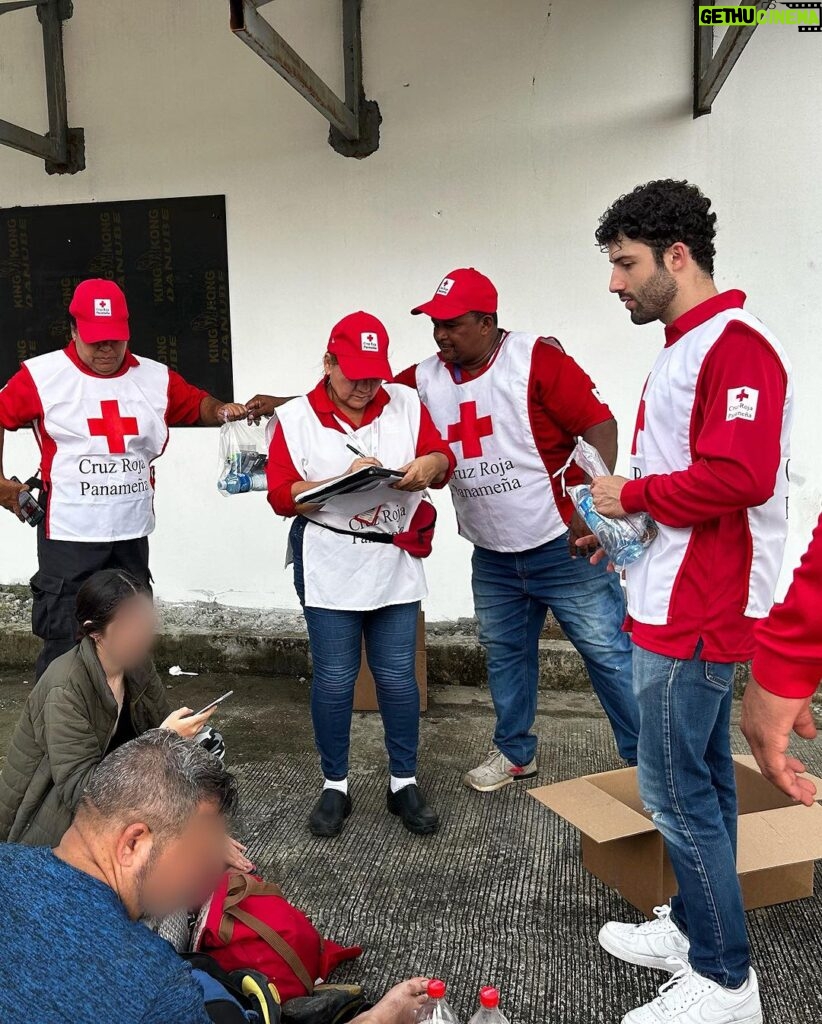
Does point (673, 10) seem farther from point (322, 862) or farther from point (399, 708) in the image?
point (322, 862)

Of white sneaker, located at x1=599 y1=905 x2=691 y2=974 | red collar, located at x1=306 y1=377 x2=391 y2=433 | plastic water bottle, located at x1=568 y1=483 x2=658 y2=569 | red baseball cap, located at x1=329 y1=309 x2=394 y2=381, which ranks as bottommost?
white sneaker, located at x1=599 y1=905 x2=691 y2=974

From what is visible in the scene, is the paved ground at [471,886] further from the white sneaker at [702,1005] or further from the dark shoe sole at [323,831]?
the white sneaker at [702,1005]

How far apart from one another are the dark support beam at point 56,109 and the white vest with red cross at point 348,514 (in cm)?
238

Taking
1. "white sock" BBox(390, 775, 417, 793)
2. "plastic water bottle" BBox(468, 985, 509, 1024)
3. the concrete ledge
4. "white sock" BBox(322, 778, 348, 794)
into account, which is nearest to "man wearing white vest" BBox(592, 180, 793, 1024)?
"plastic water bottle" BBox(468, 985, 509, 1024)

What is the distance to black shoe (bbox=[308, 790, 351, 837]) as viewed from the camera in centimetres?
288

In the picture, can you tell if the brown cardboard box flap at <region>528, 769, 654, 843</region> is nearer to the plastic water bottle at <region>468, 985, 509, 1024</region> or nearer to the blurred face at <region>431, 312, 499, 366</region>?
the plastic water bottle at <region>468, 985, 509, 1024</region>

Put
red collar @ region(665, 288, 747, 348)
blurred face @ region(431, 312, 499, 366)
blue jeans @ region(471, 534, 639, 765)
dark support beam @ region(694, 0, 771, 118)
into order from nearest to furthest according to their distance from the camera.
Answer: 1. red collar @ region(665, 288, 747, 348)
2. blurred face @ region(431, 312, 499, 366)
3. blue jeans @ region(471, 534, 639, 765)
4. dark support beam @ region(694, 0, 771, 118)

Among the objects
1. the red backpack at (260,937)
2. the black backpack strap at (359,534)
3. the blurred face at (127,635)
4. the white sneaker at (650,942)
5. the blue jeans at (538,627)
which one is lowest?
the white sneaker at (650,942)

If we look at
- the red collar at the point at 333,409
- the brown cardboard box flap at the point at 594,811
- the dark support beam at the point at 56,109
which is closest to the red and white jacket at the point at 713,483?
the brown cardboard box flap at the point at 594,811

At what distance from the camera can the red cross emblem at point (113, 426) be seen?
124 inches

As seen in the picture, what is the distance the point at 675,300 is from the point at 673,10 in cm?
250

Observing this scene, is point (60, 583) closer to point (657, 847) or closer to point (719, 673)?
point (657, 847)

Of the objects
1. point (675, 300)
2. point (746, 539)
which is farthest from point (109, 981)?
point (675, 300)

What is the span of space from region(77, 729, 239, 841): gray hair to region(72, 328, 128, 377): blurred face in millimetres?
2042
